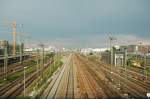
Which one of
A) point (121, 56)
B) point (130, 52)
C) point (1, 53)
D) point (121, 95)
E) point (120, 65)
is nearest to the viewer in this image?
point (121, 95)

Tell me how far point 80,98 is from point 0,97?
10.1 meters

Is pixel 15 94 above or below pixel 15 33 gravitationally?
below

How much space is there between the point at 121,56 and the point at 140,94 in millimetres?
40901

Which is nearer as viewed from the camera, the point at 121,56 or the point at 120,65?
the point at 121,56

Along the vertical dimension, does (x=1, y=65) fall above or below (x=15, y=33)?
below

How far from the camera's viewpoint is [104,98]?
33625 mm

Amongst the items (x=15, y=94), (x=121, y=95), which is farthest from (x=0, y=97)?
(x=121, y=95)

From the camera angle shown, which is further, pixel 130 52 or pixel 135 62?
pixel 130 52

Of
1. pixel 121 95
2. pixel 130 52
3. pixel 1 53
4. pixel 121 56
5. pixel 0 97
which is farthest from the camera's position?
pixel 130 52

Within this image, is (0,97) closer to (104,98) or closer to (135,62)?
(104,98)

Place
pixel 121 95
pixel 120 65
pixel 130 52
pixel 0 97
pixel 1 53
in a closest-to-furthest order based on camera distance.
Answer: pixel 0 97 < pixel 121 95 < pixel 120 65 < pixel 1 53 < pixel 130 52

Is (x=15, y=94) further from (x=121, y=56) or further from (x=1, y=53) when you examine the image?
(x=1, y=53)

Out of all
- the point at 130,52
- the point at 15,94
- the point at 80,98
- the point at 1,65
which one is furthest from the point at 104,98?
the point at 130,52

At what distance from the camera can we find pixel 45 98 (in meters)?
Result: 33.7
